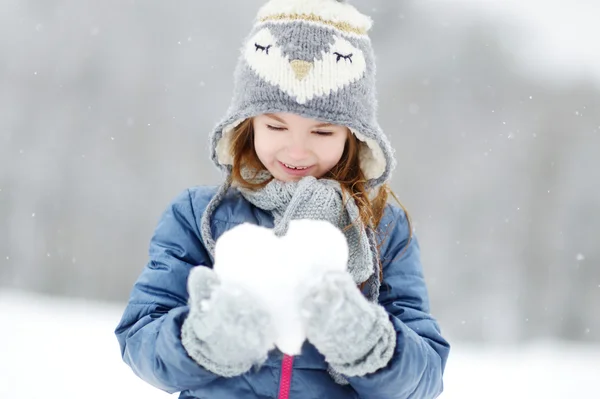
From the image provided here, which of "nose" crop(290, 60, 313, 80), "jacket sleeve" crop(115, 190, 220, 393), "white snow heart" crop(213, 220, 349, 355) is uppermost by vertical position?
"nose" crop(290, 60, 313, 80)

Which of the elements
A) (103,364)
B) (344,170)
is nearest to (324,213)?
(344,170)

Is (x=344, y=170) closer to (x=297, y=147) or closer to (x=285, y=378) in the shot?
(x=297, y=147)

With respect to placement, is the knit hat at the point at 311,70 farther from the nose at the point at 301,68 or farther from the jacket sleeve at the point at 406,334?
the jacket sleeve at the point at 406,334

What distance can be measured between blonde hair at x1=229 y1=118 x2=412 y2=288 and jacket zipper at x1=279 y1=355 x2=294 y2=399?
315 millimetres

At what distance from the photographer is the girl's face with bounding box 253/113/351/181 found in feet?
4.23

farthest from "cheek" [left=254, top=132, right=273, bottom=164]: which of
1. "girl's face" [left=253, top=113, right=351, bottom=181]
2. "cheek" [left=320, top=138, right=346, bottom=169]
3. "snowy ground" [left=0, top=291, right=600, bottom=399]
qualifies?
"snowy ground" [left=0, top=291, right=600, bottom=399]

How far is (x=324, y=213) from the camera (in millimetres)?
1272

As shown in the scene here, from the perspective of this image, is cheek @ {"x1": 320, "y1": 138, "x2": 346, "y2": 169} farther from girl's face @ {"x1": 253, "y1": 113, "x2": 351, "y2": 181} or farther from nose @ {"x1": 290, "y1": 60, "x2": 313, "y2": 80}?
nose @ {"x1": 290, "y1": 60, "x2": 313, "y2": 80}

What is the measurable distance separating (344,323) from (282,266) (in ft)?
0.40

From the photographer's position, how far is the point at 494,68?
16.1 ft

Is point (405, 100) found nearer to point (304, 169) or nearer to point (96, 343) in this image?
point (96, 343)

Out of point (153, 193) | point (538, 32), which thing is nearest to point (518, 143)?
point (538, 32)

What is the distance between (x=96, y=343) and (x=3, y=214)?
99.9 inches

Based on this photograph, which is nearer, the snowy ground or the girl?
the girl
